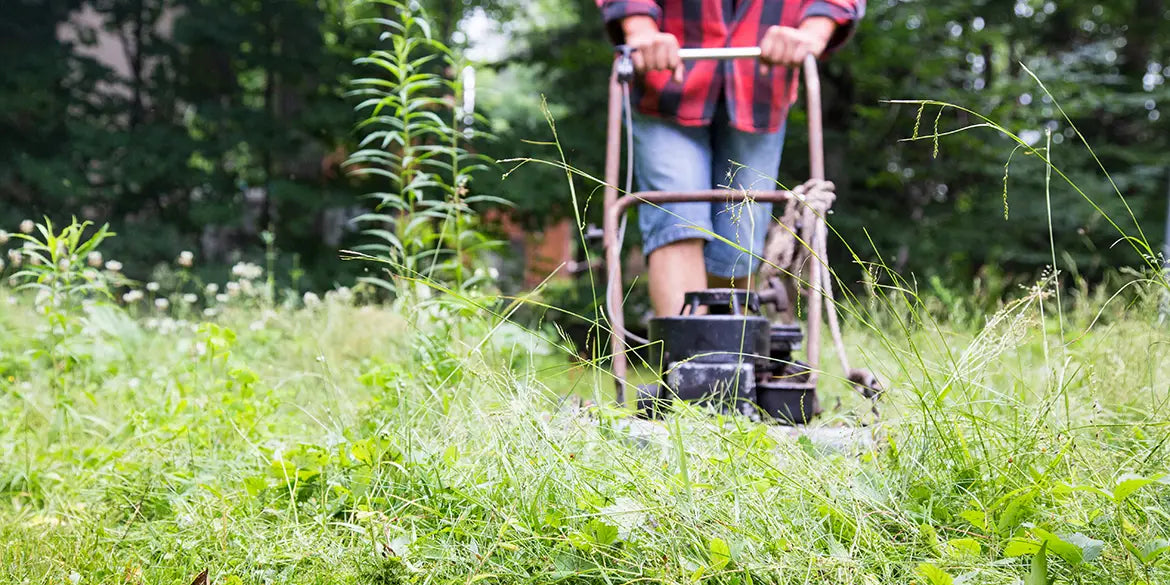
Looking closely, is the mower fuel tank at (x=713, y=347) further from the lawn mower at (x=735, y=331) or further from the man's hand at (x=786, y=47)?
the man's hand at (x=786, y=47)

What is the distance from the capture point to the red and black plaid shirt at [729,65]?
8.91ft

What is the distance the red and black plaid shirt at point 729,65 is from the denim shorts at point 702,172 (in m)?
0.05

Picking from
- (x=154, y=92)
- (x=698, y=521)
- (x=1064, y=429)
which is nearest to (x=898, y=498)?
(x=1064, y=429)

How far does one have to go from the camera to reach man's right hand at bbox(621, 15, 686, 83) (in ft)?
8.09

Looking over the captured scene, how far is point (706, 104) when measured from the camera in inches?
108

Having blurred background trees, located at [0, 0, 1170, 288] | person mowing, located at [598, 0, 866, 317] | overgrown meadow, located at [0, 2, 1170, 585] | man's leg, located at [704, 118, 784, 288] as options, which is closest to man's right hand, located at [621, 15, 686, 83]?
person mowing, located at [598, 0, 866, 317]

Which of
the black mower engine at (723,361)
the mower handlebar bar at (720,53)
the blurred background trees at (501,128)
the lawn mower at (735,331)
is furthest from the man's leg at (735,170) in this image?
the blurred background trees at (501,128)

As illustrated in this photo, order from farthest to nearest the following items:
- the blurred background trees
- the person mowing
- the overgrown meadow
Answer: the blurred background trees
the person mowing
the overgrown meadow

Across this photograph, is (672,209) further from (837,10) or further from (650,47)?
(837,10)

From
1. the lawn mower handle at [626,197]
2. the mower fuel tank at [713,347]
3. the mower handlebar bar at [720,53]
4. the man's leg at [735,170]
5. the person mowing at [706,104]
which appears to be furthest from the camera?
the man's leg at [735,170]

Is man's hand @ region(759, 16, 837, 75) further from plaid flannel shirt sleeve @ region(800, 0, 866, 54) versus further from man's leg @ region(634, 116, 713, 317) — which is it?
man's leg @ region(634, 116, 713, 317)

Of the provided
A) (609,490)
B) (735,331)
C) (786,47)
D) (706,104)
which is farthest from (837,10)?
(609,490)

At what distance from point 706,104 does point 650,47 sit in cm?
32

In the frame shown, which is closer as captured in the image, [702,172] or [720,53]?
[720,53]
